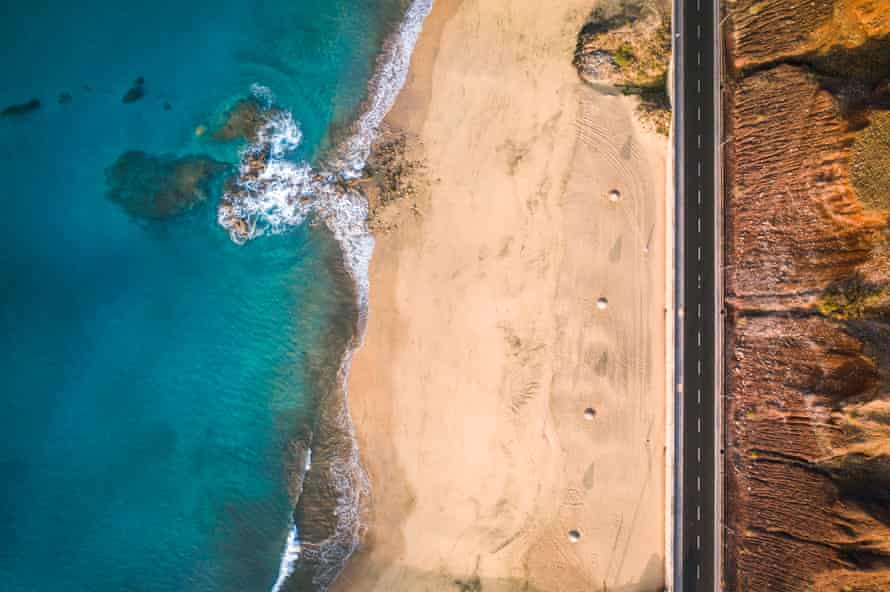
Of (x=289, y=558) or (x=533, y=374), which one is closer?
(x=533, y=374)

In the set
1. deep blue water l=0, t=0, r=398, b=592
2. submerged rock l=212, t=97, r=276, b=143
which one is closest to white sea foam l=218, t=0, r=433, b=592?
submerged rock l=212, t=97, r=276, b=143

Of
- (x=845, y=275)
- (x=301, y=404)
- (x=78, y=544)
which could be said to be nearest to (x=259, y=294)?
(x=301, y=404)

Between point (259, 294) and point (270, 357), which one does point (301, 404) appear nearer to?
point (270, 357)

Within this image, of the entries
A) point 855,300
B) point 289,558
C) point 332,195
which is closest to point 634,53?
point 855,300

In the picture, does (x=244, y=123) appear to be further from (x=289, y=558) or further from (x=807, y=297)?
(x=807, y=297)

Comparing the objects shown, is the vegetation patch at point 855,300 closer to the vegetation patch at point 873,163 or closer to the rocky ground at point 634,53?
the vegetation patch at point 873,163

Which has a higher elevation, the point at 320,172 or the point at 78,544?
the point at 320,172
